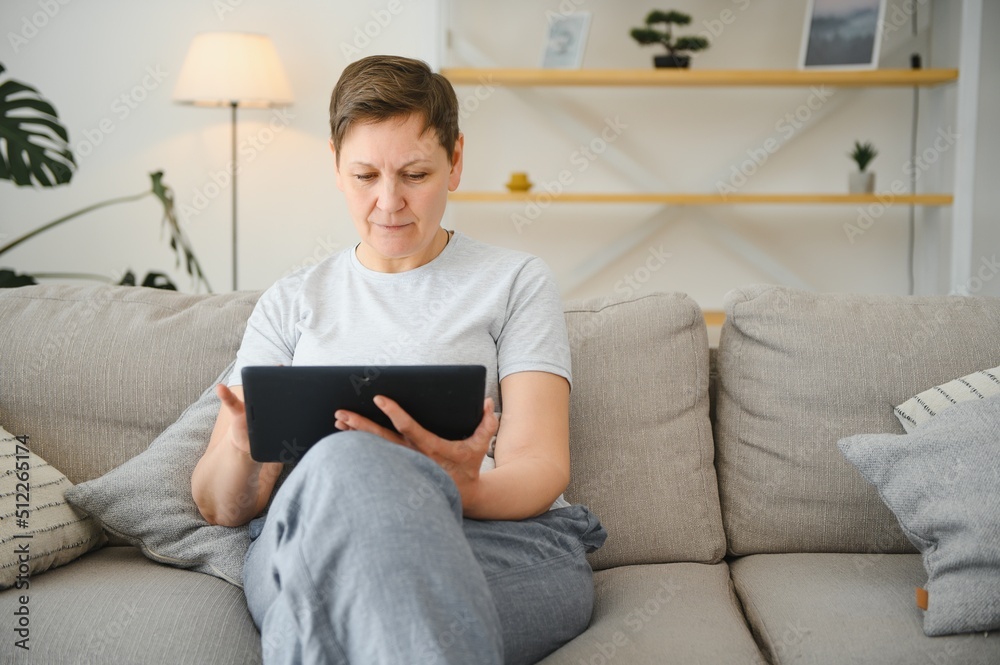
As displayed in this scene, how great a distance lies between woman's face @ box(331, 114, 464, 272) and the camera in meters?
1.35

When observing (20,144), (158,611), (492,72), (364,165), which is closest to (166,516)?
(158,611)

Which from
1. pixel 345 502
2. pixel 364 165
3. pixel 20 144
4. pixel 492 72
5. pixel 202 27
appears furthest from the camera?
pixel 202 27

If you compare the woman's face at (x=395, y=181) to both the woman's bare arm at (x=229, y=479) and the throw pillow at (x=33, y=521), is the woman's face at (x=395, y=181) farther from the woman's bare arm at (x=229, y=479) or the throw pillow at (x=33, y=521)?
the throw pillow at (x=33, y=521)

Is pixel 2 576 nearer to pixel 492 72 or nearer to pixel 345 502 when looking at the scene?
pixel 345 502

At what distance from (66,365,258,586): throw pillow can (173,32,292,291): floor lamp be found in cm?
185

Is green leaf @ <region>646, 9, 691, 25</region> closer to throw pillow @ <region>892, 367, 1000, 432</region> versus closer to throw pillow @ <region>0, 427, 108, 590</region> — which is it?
throw pillow @ <region>892, 367, 1000, 432</region>

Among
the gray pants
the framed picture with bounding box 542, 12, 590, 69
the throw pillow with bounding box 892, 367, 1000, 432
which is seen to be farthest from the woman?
the framed picture with bounding box 542, 12, 590, 69

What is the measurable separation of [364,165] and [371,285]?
19 cm

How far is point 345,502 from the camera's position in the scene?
3.14ft

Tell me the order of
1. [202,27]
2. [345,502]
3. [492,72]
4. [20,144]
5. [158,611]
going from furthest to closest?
[202,27] < [492,72] < [20,144] < [158,611] < [345,502]

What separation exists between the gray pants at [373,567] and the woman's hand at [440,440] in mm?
58

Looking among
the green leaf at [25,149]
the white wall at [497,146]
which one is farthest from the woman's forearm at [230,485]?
the white wall at [497,146]

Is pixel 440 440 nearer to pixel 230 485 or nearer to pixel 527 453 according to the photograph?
pixel 527 453

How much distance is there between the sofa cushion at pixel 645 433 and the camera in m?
1.52
